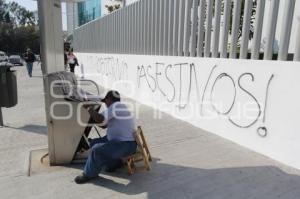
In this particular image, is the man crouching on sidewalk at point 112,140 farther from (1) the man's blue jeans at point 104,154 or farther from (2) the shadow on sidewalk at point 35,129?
(2) the shadow on sidewalk at point 35,129

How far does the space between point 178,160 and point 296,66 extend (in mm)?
2163

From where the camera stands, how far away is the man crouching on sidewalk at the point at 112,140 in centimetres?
390

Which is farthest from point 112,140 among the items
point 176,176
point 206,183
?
point 206,183

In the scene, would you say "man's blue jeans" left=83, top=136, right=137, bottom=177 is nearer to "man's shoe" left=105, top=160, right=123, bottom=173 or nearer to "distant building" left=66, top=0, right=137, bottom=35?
"man's shoe" left=105, top=160, right=123, bottom=173

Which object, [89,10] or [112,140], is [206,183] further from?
[89,10]

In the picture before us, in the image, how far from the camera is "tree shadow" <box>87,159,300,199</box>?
3678mm

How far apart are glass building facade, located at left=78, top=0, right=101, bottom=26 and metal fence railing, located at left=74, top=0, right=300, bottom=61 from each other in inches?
751

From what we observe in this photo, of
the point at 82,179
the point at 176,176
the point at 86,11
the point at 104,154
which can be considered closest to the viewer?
the point at 104,154

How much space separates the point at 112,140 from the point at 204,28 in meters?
3.64

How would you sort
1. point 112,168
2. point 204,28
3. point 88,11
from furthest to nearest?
point 88,11 → point 204,28 → point 112,168

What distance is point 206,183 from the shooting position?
394 centimetres

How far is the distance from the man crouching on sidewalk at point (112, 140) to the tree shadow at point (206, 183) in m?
0.24

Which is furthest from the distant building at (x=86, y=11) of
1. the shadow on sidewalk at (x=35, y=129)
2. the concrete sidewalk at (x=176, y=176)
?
the concrete sidewalk at (x=176, y=176)

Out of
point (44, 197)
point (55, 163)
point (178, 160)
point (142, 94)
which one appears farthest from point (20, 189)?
point (142, 94)
